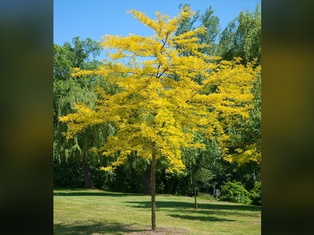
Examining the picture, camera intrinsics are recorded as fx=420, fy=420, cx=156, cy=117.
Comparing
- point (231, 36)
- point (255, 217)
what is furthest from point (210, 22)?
point (255, 217)

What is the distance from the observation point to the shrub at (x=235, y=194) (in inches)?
552

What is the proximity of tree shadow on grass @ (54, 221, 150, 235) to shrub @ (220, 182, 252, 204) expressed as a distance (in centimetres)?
709

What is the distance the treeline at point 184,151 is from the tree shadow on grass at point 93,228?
2.39 metres

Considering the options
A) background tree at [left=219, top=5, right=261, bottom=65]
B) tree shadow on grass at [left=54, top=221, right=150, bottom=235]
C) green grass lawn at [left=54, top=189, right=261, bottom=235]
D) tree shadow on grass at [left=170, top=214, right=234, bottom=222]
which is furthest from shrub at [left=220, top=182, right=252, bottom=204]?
tree shadow on grass at [left=54, top=221, right=150, bottom=235]

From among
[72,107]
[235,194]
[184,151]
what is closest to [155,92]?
[184,151]

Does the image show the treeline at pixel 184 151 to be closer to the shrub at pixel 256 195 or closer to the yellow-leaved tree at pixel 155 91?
the shrub at pixel 256 195

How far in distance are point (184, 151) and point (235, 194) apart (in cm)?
606

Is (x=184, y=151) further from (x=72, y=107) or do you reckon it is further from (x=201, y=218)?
(x=72, y=107)

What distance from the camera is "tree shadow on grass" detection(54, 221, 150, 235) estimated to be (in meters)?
6.98

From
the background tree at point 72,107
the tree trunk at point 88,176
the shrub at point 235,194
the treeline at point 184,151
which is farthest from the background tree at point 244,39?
the tree trunk at point 88,176

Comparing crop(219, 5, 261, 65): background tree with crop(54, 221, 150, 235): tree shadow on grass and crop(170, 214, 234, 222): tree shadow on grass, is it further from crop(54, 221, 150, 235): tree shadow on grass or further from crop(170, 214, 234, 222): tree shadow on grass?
crop(54, 221, 150, 235): tree shadow on grass

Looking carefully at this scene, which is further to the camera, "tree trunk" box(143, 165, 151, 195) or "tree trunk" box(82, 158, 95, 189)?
"tree trunk" box(82, 158, 95, 189)
